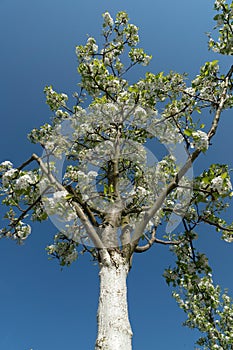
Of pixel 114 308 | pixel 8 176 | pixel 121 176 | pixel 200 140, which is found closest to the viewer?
pixel 114 308

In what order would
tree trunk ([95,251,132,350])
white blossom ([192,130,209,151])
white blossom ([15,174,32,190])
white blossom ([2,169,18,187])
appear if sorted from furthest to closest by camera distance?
1. white blossom ([2,169,18,187])
2. white blossom ([15,174,32,190])
3. white blossom ([192,130,209,151])
4. tree trunk ([95,251,132,350])

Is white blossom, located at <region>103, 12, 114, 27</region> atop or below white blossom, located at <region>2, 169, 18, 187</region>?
atop

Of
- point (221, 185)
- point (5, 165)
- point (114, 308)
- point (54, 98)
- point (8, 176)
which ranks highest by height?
point (54, 98)

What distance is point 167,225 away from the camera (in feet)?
23.6

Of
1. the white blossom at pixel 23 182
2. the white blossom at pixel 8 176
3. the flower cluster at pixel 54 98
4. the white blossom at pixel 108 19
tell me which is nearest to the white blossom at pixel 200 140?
the white blossom at pixel 23 182

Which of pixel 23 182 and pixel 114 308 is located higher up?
pixel 23 182

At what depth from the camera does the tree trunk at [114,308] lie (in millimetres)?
3788

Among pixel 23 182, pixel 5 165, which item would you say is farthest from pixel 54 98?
pixel 23 182

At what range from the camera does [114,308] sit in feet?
13.5

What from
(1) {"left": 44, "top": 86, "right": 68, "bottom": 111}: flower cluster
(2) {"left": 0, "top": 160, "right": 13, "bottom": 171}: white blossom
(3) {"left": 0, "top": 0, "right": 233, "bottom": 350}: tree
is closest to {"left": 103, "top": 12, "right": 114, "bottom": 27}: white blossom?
(3) {"left": 0, "top": 0, "right": 233, "bottom": 350}: tree

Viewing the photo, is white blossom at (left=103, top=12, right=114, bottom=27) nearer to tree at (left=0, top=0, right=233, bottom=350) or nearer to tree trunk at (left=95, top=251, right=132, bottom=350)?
tree at (left=0, top=0, right=233, bottom=350)

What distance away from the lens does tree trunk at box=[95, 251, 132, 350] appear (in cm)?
379

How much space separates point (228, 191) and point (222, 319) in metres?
12.0

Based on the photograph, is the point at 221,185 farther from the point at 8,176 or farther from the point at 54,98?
the point at 54,98
